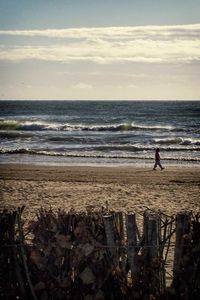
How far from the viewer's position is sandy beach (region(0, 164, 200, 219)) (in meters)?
12.4

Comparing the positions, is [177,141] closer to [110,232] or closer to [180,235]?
[180,235]

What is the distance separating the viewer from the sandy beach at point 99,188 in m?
12.4

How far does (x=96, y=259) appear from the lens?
5410 millimetres

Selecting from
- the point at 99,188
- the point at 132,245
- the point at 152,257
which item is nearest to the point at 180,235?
the point at 152,257

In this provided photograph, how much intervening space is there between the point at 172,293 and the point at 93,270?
106 cm

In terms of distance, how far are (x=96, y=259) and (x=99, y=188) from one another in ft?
32.1

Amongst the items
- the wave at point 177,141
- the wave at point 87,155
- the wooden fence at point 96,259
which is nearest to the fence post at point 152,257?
the wooden fence at point 96,259

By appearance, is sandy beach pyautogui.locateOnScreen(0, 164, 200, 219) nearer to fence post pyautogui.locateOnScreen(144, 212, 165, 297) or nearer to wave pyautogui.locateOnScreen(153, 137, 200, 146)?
fence post pyautogui.locateOnScreen(144, 212, 165, 297)

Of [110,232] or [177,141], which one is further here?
[177,141]

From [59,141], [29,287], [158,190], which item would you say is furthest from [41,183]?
[59,141]

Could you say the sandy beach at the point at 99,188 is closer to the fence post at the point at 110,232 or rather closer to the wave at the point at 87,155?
the wave at the point at 87,155

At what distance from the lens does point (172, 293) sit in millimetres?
5441

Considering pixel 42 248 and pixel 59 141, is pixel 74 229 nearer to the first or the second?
pixel 42 248

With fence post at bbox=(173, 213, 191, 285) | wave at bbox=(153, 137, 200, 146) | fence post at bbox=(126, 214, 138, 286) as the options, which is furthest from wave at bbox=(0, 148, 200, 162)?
fence post at bbox=(126, 214, 138, 286)
